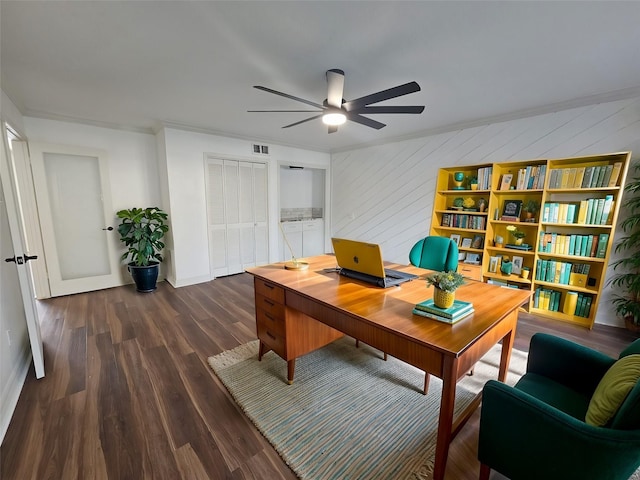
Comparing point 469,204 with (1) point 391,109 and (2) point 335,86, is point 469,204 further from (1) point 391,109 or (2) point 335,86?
(2) point 335,86

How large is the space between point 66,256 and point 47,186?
951 mm

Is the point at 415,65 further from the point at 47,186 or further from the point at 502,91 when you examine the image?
the point at 47,186

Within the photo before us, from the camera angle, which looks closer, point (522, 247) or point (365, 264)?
point (365, 264)

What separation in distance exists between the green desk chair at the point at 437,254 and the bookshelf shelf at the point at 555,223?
0.68 m

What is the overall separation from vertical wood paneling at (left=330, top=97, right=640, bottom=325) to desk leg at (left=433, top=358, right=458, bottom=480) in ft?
10.1

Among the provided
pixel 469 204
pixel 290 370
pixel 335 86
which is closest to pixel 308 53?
pixel 335 86

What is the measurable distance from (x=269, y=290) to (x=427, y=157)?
3.35 metres

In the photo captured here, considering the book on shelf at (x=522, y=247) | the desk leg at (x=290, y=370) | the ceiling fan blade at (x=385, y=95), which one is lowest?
the desk leg at (x=290, y=370)

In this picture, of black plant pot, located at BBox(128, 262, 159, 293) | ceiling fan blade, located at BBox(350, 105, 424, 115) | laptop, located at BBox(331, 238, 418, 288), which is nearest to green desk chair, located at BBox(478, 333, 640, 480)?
laptop, located at BBox(331, 238, 418, 288)

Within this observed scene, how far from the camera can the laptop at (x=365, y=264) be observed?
5.62 ft

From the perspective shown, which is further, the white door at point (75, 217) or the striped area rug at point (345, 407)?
the white door at point (75, 217)

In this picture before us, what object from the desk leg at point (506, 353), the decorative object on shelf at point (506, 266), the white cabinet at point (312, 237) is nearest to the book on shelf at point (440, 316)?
the desk leg at point (506, 353)

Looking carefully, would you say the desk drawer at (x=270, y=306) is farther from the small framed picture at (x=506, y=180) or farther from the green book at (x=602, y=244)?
the green book at (x=602, y=244)

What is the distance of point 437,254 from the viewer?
98.3 inches
